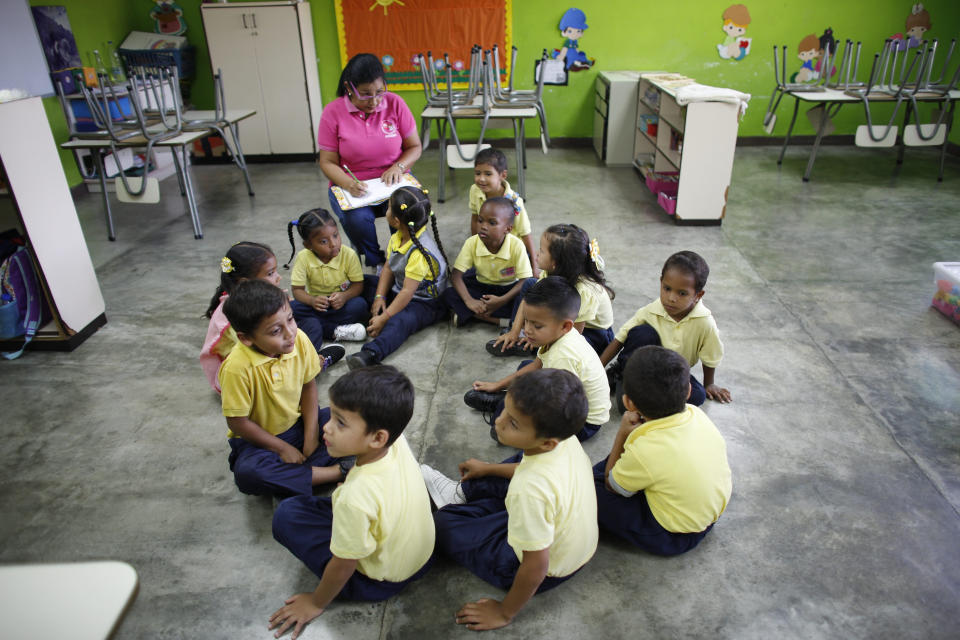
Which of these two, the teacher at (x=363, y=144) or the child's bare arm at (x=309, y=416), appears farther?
the teacher at (x=363, y=144)

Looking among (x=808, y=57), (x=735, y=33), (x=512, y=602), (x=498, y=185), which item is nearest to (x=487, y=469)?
(x=512, y=602)

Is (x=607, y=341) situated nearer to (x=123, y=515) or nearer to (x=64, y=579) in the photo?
(x=123, y=515)

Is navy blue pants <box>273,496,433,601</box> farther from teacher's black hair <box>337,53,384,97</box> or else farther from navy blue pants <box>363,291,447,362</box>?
teacher's black hair <box>337,53,384,97</box>

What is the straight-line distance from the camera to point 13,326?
108 inches

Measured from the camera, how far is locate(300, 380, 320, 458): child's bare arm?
1926 mm

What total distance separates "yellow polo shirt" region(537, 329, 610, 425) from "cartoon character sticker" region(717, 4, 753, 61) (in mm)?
5172

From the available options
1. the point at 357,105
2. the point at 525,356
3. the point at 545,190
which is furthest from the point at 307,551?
the point at 545,190

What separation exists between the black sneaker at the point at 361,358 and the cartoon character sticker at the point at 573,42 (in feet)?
15.0

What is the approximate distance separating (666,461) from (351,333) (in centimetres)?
168

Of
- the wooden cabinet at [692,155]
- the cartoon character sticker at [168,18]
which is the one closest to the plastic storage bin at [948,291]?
the wooden cabinet at [692,155]

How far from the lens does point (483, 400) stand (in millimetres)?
2271

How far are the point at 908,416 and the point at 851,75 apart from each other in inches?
193

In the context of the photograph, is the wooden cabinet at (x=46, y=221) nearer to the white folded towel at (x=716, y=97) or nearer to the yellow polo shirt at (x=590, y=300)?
the yellow polo shirt at (x=590, y=300)

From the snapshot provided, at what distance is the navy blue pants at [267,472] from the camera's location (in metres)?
1.80
